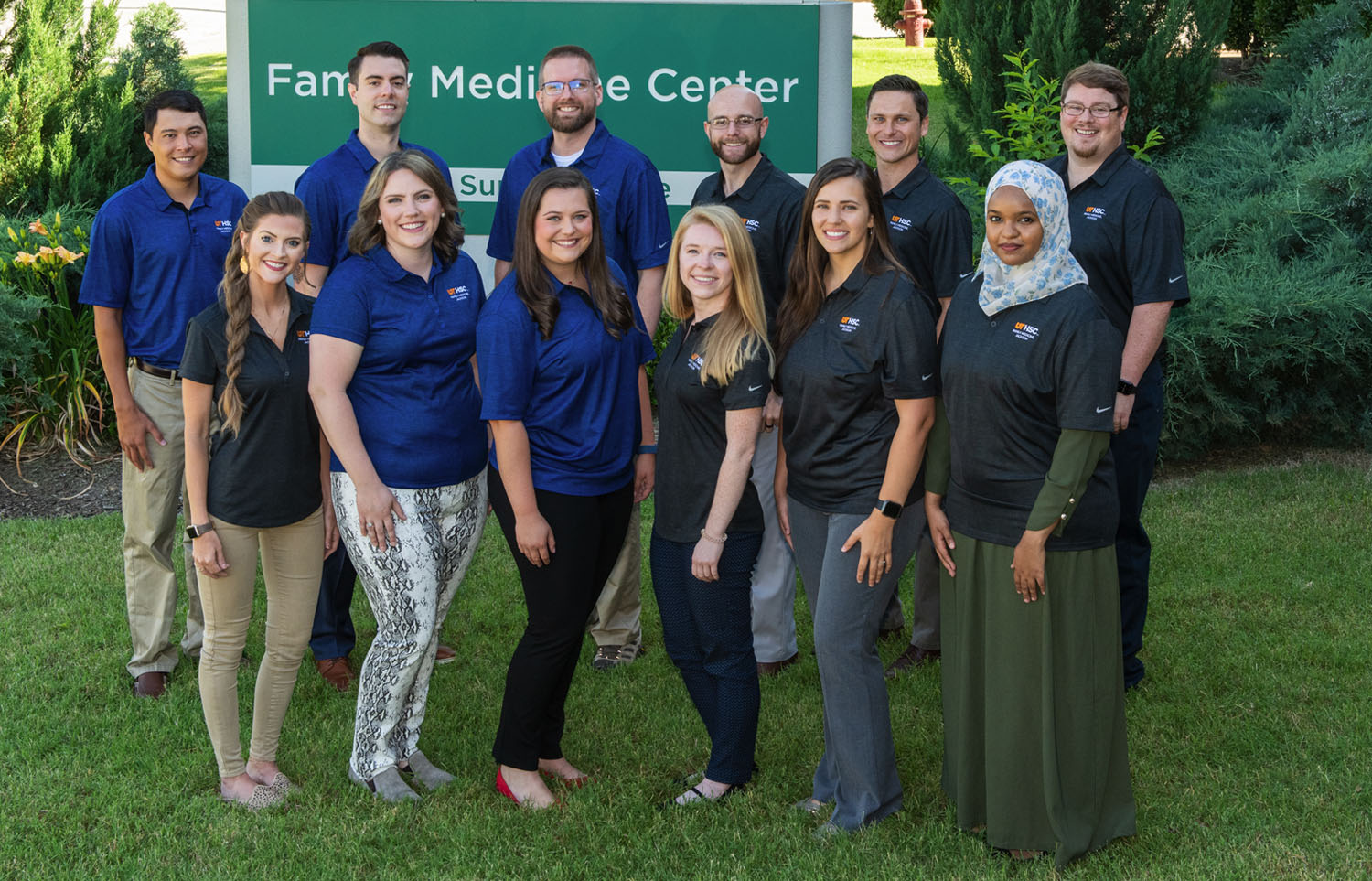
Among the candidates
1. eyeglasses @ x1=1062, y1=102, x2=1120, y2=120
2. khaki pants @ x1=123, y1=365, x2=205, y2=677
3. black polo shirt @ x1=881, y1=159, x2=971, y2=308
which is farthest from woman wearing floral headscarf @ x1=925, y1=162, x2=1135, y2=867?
khaki pants @ x1=123, y1=365, x2=205, y2=677

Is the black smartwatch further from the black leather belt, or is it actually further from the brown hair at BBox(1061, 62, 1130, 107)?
the black leather belt

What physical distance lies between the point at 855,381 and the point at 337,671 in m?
2.79

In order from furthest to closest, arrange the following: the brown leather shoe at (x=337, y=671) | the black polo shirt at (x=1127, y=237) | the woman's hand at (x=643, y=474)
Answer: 1. the brown leather shoe at (x=337, y=671)
2. the black polo shirt at (x=1127, y=237)
3. the woman's hand at (x=643, y=474)

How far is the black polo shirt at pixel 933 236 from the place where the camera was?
16.0 feet

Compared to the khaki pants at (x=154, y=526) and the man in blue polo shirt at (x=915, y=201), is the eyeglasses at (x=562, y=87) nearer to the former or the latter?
the man in blue polo shirt at (x=915, y=201)

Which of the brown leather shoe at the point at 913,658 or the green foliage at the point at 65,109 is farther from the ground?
the green foliage at the point at 65,109

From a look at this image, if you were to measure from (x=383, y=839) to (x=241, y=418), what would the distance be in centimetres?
137

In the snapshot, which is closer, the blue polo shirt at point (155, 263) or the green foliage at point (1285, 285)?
the blue polo shirt at point (155, 263)

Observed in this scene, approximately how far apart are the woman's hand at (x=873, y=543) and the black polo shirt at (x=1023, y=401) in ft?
0.80

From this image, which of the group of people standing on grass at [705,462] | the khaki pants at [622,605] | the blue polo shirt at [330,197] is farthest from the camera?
the khaki pants at [622,605]

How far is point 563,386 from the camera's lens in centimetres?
394

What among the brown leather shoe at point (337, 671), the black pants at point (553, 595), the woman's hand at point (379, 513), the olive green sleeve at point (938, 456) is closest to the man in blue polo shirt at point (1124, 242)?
the olive green sleeve at point (938, 456)

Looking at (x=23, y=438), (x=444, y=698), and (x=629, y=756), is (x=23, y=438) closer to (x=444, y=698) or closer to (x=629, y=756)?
(x=444, y=698)

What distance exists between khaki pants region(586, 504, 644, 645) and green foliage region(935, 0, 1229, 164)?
5.64m
